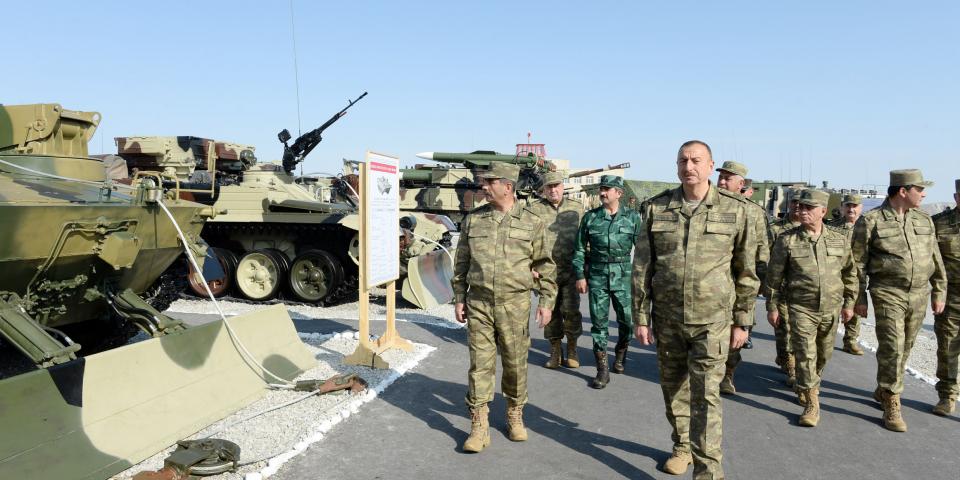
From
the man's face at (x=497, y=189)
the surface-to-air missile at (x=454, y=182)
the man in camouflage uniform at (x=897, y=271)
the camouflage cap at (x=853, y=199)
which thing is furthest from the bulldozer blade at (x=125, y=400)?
the surface-to-air missile at (x=454, y=182)

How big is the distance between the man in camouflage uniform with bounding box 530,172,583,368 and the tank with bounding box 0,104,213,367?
3.36 m

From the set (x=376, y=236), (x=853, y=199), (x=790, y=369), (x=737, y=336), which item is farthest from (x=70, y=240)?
(x=853, y=199)

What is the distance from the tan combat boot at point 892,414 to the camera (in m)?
5.13

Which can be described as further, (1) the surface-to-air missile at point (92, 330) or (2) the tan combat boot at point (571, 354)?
(2) the tan combat boot at point (571, 354)

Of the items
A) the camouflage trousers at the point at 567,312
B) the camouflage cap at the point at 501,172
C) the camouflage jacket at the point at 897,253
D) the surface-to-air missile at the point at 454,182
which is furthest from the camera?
the surface-to-air missile at the point at 454,182

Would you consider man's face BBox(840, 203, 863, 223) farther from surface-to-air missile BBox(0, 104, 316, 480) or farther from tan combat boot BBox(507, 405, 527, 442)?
surface-to-air missile BBox(0, 104, 316, 480)

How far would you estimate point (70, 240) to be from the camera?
5098mm

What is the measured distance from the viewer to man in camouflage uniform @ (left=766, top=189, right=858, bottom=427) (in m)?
5.23

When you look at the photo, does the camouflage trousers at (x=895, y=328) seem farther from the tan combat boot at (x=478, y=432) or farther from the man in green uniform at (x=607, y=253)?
the tan combat boot at (x=478, y=432)

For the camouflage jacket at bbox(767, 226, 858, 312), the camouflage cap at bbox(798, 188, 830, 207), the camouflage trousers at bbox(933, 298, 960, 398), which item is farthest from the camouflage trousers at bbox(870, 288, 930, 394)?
the camouflage cap at bbox(798, 188, 830, 207)

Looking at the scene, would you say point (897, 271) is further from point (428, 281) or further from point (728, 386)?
point (428, 281)

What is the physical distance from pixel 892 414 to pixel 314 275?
8315 mm

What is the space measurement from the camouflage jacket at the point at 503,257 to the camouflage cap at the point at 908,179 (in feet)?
9.83

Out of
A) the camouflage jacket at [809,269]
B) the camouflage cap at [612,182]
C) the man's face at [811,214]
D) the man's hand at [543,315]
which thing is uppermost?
the camouflage cap at [612,182]
